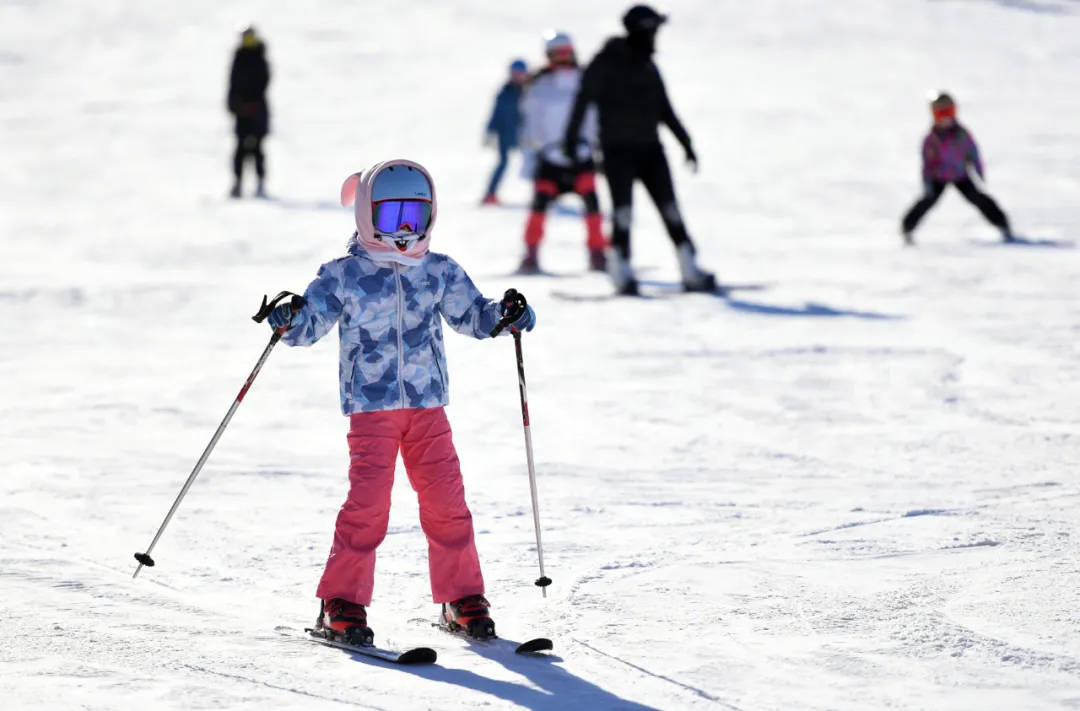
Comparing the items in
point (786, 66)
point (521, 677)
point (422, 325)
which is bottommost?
point (521, 677)

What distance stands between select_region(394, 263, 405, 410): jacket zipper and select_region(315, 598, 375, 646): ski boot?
1.65ft

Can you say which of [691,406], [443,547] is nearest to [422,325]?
[443,547]

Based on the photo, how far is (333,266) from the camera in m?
4.18

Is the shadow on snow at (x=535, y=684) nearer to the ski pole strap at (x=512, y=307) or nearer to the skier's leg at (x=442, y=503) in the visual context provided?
the skier's leg at (x=442, y=503)

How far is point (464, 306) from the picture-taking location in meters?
4.29

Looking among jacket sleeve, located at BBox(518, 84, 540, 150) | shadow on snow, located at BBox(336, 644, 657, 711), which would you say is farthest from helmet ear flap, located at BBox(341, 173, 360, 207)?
jacket sleeve, located at BBox(518, 84, 540, 150)

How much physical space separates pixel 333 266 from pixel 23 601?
1.18 meters

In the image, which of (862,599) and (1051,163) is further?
(1051,163)

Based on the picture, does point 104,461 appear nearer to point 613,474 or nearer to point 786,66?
point 613,474

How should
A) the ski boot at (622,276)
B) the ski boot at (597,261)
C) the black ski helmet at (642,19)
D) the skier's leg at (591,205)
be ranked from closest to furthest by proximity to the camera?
1. the black ski helmet at (642,19)
2. the ski boot at (622,276)
3. the skier's leg at (591,205)
4. the ski boot at (597,261)

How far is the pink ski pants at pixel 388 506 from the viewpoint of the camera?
4129 mm

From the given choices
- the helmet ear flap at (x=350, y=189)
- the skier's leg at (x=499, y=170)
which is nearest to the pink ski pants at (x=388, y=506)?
the helmet ear flap at (x=350, y=189)

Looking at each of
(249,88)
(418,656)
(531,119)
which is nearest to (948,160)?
(531,119)

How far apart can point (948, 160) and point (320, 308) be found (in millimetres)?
9492
